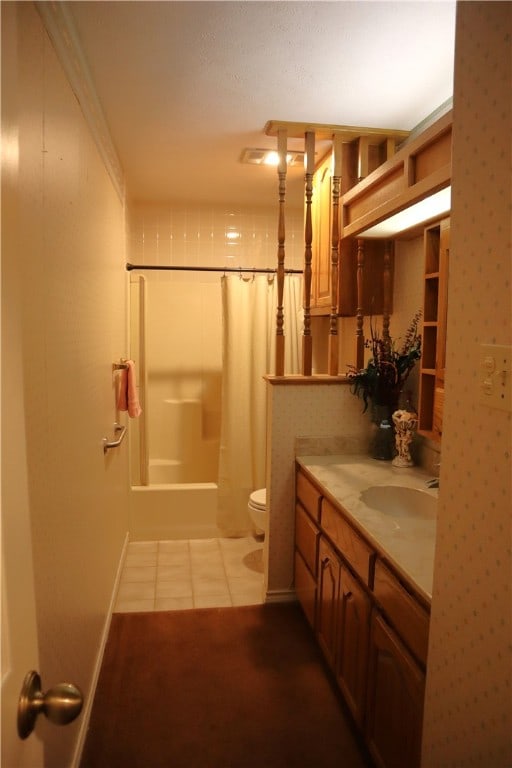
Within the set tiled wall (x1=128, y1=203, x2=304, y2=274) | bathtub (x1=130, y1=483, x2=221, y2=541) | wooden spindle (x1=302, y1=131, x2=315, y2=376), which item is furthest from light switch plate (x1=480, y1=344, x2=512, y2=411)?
tiled wall (x1=128, y1=203, x2=304, y2=274)

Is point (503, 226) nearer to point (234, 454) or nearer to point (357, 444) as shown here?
point (357, 444)

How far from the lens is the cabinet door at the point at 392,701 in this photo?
119 centimetres

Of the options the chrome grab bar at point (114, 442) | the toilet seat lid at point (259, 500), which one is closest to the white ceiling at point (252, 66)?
the chrome grab bar at point (114, 442)

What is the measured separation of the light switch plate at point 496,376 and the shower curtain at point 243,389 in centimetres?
258

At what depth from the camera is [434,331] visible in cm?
185

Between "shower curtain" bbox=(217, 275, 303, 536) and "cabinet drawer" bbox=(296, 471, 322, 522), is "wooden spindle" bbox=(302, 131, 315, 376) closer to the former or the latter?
"cabinet drawer" bbox=(296, 471, 322, 522)

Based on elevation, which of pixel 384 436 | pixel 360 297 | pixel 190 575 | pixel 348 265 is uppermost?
pixel 348 265

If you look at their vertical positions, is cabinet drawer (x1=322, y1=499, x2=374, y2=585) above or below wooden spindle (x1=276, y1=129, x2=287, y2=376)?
below

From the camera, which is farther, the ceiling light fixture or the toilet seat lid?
the toilet seat lid

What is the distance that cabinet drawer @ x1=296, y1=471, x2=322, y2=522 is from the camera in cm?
209

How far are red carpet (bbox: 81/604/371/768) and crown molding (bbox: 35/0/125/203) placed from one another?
217cm

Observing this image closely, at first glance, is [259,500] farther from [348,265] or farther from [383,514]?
[348,265]

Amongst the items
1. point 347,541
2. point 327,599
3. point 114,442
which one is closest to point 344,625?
point 327,599

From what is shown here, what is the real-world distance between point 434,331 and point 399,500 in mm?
685
